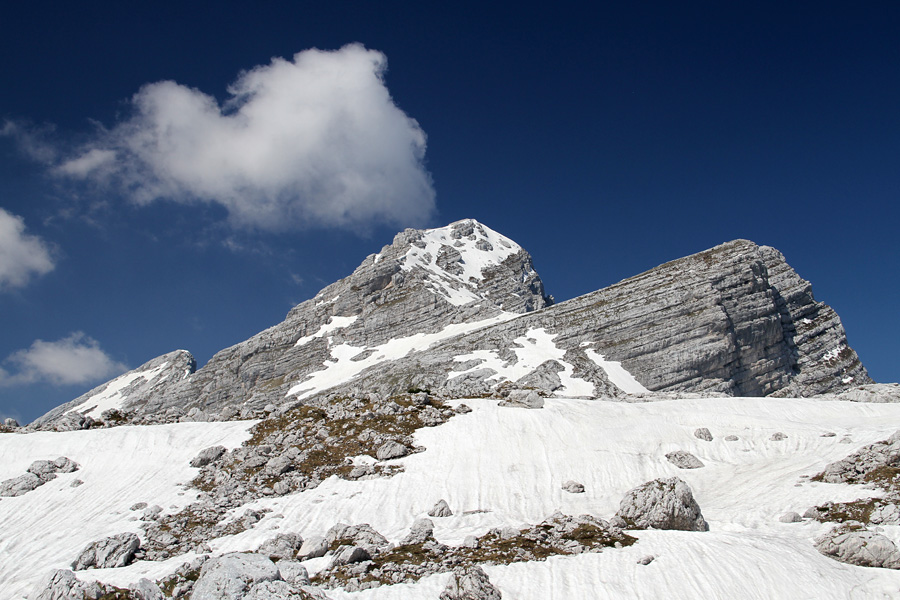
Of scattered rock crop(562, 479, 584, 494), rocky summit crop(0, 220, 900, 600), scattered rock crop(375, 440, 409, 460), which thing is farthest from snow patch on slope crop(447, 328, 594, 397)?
scattered rock crop(562, 479, 584, 494)

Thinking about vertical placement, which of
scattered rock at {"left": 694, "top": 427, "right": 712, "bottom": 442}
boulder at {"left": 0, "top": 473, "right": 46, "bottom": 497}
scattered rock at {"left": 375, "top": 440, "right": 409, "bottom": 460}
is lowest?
boulder at {"left": 0, "top": 473, "right": 46, "bottom": 497}

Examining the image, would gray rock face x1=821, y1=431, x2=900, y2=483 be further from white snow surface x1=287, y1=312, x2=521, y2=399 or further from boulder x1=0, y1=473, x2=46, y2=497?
white snow surface x1=287, y1=312, x2=521, y2=399

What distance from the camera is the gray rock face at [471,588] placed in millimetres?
16609

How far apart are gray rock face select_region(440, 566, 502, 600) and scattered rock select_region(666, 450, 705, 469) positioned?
68.0 feet

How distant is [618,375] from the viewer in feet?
319

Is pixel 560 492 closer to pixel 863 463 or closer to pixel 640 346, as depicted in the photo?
pixel 863 463

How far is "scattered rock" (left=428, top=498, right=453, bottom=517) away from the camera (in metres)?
27.0

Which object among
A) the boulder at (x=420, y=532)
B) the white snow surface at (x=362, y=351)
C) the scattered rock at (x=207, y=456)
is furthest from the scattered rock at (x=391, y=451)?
the white snow surface at (x=362, y=351)

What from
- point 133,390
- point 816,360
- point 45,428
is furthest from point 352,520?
point 133,390

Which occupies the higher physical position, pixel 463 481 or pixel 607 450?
pixel 607 450

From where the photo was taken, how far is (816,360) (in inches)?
4193

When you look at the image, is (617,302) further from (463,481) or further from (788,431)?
(463,481)

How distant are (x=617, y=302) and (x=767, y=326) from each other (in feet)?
95.0

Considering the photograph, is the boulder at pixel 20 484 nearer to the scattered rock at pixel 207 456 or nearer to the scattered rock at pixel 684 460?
the scattered rock at pixel 207 456
